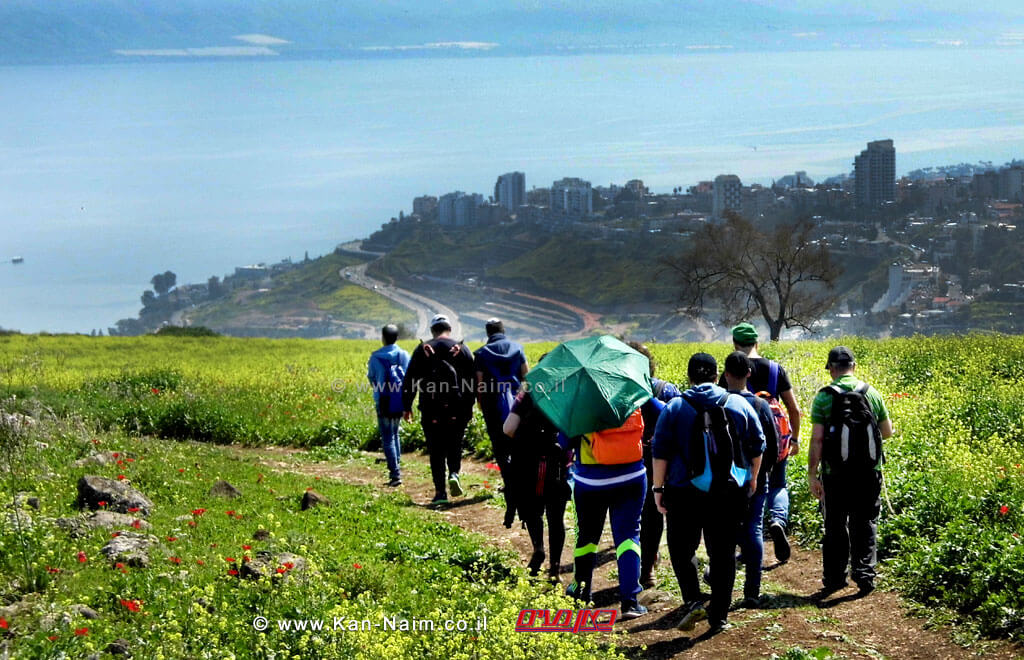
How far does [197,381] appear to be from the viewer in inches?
1051

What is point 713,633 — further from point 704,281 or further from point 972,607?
point 704,281

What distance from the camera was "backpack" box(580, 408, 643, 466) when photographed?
8.60 m

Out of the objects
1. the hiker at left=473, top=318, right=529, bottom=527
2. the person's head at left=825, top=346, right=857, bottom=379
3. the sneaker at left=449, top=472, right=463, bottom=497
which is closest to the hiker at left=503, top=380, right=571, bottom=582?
the hiker at left=473, top=318, right=529, bottom=527

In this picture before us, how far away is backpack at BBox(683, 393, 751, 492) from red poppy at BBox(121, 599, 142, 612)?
437 cm

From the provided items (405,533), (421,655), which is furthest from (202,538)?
(421,655)

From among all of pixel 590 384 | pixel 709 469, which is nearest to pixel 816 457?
pixel 709 469

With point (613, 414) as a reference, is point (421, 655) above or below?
below

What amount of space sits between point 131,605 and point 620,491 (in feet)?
12.8

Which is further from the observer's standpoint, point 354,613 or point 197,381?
point 197,381

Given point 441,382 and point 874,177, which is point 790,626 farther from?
point 874,177

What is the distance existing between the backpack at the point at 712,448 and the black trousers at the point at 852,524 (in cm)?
172

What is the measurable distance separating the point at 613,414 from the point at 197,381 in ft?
66.0

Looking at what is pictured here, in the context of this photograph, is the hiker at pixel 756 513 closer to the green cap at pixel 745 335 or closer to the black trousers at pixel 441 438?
the green cap at pixel 745 335

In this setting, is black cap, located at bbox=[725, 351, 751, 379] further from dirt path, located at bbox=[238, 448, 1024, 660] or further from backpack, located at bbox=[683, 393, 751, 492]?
dirt path, located at bbox=[238, 448, 1024, 660]
